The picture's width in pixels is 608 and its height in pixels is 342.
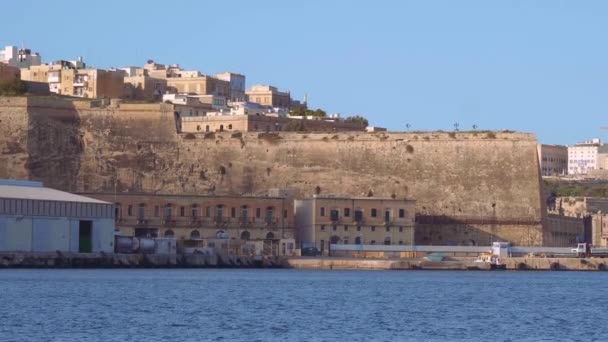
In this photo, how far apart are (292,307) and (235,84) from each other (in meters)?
83.8

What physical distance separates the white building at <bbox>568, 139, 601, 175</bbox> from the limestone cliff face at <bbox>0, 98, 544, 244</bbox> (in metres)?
100

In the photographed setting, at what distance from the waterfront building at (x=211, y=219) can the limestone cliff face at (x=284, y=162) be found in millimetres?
6568

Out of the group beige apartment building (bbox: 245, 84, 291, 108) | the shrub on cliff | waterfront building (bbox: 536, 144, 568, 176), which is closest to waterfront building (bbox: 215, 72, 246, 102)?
beige apartment building (bbox: 245, 84, 291, 108)

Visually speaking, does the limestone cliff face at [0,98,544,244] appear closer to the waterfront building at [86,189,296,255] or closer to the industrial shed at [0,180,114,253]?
the waterfront building at [86,189,296,255]

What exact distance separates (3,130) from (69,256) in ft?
64.1

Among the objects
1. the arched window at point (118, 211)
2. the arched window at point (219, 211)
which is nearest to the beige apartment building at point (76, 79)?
the arched window at point (219, 211)

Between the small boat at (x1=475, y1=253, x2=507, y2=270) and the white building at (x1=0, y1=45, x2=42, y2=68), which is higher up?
the white building at (x1=0, y1=45, x2=42, y2=68)

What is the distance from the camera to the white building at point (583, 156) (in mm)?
187625

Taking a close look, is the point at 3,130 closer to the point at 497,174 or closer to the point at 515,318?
the point at 497,174

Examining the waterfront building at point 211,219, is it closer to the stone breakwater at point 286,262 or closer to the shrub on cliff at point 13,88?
the stone breakwater at point 286,262

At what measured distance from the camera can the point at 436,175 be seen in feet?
279

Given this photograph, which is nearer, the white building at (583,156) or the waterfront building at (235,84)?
the waterfront building at (235,84)

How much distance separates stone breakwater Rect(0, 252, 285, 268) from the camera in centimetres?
6850

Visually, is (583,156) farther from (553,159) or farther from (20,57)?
(20,57)
